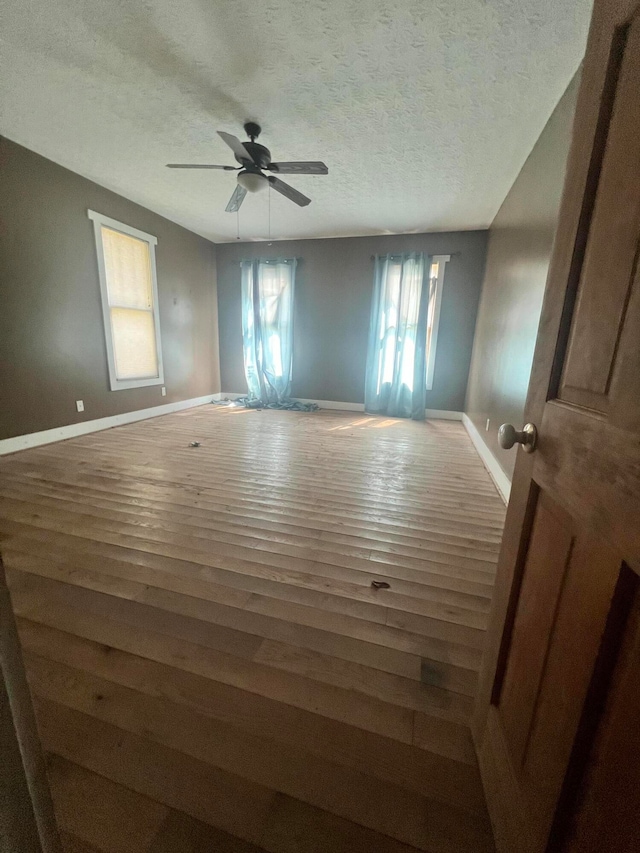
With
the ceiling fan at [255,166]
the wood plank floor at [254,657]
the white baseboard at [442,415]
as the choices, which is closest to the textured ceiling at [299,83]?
the ceiling fan at [255,166]

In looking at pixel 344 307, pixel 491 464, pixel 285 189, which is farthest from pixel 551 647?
pixel 344 307

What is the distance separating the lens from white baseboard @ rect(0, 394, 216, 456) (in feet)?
9.79

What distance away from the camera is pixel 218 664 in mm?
1082

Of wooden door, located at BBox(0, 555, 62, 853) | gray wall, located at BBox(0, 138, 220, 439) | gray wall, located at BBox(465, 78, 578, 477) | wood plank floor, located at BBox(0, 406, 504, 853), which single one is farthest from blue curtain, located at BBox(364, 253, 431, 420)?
wooden door, located at BBox(0, 555, 62, 853)

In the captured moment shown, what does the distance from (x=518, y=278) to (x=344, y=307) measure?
283cm

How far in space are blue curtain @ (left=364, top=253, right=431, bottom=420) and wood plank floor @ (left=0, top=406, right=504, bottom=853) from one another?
105 inches

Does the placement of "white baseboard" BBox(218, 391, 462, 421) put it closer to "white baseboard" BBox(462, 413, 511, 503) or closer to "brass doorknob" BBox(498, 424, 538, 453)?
"white baseboard" BBox(462, 413, 511, 503)

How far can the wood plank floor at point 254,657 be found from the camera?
0.74 m

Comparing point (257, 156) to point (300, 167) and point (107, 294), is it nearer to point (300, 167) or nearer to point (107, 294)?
point (300, 167)

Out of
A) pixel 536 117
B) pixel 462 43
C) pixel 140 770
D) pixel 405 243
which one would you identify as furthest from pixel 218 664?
pixel 405 243

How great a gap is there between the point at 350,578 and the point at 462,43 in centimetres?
285

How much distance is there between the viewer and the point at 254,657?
1106 millimetres

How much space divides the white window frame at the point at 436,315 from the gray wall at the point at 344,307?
0.06 meters

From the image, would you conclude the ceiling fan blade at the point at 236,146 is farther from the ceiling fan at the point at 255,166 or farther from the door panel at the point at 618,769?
the door panel at the point at 618,769
